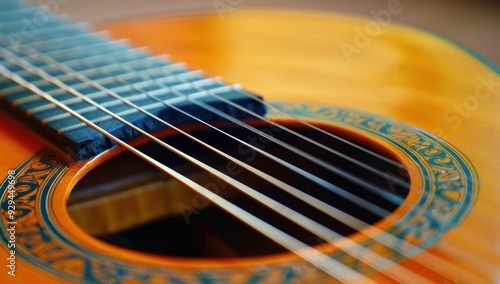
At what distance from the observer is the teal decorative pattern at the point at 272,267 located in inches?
15.2

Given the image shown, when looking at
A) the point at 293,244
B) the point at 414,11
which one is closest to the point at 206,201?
the point at 293,244

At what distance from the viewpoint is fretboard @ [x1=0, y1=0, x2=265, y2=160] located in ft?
1.98

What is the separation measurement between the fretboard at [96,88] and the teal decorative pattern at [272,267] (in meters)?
0.04

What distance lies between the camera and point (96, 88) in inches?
27.2

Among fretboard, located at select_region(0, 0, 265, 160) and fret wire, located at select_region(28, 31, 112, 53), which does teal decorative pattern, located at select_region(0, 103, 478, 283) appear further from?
fret wire, located at select_region(28, 31, 112, 53)

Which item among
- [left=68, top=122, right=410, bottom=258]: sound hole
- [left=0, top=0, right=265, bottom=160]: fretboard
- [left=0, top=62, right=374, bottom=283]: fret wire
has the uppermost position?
[left=0, top=0, right=265, bottom=160]: fretboard

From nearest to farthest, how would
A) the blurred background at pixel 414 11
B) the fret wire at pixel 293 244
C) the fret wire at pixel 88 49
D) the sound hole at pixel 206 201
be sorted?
the fret wire at pixel 293 244
the sound hole at pixel 206 201
the fret wire at pixel 88 49
the blurred background at pixel 414 11

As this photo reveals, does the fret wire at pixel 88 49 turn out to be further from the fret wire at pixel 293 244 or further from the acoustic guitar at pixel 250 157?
the fret wire at pixel 293 244

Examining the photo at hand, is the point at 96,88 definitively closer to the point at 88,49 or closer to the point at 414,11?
the point at 88,49

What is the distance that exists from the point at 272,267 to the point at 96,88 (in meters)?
0.38

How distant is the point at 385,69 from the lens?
2.48 ft

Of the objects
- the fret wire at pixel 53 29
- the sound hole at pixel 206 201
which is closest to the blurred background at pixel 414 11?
the fret wire at pixel 53 29

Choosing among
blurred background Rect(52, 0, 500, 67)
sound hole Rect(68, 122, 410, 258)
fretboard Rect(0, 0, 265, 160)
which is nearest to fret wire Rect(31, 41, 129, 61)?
fretboard Rect(0, 0, 265, 160)

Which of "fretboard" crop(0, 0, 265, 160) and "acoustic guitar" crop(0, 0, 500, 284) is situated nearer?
"acoustic guitar" crop(0, 0, 500, 284)
